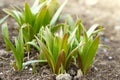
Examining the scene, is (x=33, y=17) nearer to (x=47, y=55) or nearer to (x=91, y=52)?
(x=47, y=55)

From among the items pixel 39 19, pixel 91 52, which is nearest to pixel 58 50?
pixel 91 52

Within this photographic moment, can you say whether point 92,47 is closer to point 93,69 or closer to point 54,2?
point 93,69

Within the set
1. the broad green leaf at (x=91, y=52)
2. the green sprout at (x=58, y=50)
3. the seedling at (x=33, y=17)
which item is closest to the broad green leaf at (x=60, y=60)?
the green sprout at (x=58, y=50)

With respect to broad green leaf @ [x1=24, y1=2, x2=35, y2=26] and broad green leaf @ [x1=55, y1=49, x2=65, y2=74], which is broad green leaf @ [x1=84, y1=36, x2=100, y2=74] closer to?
broad green leaf @ [x1=55, y1=49, x2=65, y2=74]

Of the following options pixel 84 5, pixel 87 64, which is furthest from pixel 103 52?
pixel 84 5

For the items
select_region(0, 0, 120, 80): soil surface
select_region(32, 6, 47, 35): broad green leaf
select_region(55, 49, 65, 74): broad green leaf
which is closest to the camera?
select_region(55, 49, 65, 74): broad green leaf

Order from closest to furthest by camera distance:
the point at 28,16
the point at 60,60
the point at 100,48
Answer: the point at 60,60, the point at 28,16, the point at 100,48

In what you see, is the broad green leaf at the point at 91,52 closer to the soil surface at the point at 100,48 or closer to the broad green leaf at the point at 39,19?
the soil surface at the point at 100,48

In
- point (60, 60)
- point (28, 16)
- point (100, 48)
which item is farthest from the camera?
point (100, 48)

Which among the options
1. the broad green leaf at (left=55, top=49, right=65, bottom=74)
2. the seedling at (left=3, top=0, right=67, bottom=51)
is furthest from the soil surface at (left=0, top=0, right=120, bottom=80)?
the seedling at (left=3, top=0, right=67, bottom=51)
